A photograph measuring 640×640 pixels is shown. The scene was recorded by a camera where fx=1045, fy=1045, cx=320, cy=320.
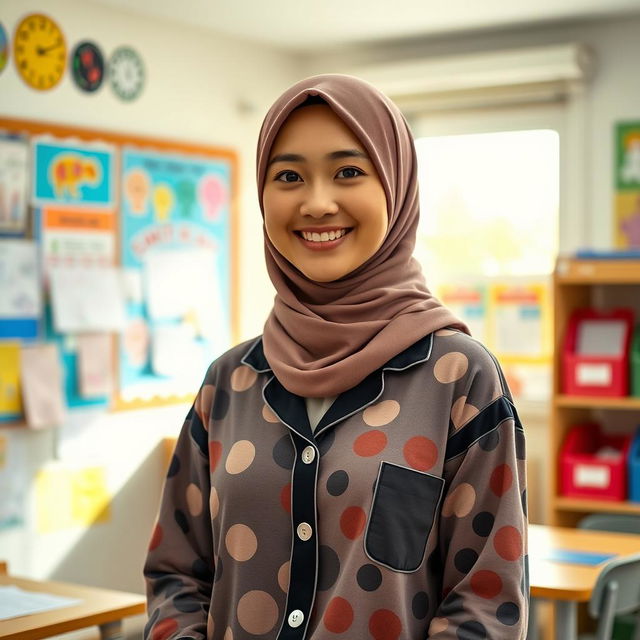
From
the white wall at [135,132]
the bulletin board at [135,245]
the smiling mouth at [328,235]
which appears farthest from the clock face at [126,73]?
the smiling mouth at [328,235]

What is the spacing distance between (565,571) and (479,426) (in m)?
1.41

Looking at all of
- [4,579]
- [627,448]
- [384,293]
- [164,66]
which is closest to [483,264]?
[627,448]

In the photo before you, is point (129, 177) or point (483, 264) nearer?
point (129, 177)

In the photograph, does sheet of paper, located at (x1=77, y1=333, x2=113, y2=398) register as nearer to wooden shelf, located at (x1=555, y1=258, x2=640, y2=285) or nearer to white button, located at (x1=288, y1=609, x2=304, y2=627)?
wooden shelf, located at (x1=555, y1=258, x2=640, y2=285)

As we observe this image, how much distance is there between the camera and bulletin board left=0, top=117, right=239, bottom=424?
3.79 metres

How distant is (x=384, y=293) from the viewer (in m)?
1.34

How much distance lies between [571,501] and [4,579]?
224 centimetres

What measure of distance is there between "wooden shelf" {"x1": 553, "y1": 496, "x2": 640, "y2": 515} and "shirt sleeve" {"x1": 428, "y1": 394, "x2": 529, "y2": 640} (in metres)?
2.72

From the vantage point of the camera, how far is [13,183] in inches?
144

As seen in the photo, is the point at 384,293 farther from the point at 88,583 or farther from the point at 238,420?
the point at 88,583

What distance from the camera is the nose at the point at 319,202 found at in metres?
1.29

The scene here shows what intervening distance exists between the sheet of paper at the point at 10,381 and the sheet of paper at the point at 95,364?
0.29 metres

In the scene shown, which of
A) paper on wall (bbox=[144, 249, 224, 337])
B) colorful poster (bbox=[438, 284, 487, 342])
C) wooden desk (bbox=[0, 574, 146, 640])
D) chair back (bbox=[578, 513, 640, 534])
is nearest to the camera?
wooden desk (bbox=[0, 574, 146, 640])

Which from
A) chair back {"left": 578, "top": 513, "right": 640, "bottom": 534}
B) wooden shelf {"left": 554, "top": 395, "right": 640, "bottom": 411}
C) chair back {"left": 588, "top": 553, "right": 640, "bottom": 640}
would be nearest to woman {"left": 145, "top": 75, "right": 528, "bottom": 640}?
chair back {"left": 588, "top": 553, "right": 640, "bottom": 640}
